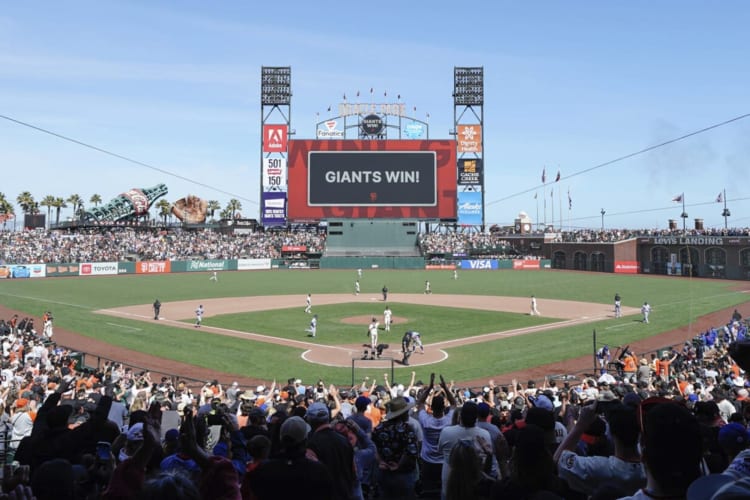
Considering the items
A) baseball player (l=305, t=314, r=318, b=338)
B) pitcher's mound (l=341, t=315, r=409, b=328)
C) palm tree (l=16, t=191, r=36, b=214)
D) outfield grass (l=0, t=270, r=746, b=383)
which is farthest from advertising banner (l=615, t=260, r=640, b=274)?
palm tree (l=16, t=191, r=36, b=214)

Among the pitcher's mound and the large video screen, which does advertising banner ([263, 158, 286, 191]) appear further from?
the pitcher's mound

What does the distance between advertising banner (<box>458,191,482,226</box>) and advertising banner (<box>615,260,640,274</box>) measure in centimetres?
2191

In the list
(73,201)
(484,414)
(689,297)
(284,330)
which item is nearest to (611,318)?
(689,297)

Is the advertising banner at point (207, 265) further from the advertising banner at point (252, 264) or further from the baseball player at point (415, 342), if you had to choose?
the baseball player at point (415, 342)

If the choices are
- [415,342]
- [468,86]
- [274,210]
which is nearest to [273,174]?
[274,210]

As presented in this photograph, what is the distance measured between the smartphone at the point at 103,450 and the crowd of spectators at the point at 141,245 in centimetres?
7759

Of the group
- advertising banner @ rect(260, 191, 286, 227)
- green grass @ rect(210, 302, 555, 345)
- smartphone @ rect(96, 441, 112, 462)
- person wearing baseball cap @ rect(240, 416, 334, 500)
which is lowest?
green grass @ rect(210, 302, 555, 345)

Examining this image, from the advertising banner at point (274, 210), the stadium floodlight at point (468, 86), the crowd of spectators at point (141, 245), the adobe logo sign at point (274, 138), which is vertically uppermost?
the stadium floodlight at point (468, 86)

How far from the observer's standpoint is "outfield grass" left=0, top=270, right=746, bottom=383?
26.0 meters

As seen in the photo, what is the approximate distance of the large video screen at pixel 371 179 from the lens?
87062 mm

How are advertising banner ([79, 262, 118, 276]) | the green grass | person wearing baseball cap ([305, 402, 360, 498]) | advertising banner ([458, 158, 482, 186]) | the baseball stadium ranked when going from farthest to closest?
advertising banner ([458, 158, 482, 186]), advertising banner ([79, 262, 118, 276]), the green grass, the baseball stadium, person wearing baseball cap ([305, 402, 360, 498])

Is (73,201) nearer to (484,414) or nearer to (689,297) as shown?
(689,297)

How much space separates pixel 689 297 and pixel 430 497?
5049 centimetres

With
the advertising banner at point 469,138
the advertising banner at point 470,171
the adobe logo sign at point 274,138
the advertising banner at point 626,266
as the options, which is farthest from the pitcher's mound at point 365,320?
the advertising banner at point 469,138
